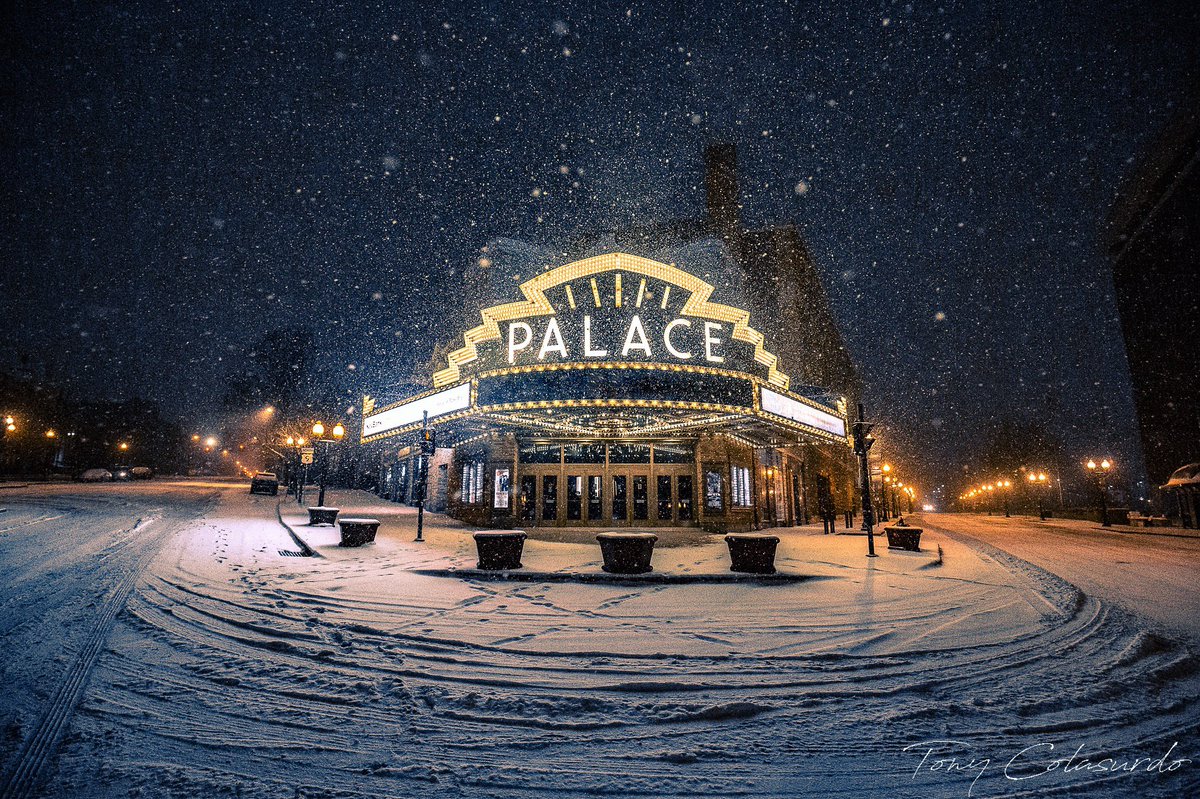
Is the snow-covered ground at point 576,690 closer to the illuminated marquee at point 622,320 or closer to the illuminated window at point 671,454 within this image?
the illuminated marquee at point 622,320

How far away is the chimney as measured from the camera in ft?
101

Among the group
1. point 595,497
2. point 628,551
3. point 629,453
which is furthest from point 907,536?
point 595,497

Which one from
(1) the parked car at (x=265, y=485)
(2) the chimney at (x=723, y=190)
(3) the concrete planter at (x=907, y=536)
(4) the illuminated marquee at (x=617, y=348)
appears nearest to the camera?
(3) the concrete planter at (x=907, y=536)

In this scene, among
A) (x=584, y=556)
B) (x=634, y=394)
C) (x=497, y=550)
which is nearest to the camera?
(x=497, y=550)

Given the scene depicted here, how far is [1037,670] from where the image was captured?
14.1 ft

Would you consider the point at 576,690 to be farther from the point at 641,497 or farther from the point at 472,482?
the point at 472,482

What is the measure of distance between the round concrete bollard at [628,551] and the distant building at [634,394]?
5347 mm

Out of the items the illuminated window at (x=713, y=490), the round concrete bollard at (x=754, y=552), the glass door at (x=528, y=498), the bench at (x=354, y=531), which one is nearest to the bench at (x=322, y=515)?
the bench at (x=354, y=531)

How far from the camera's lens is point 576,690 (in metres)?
3.82

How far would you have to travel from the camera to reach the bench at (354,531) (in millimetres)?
11820

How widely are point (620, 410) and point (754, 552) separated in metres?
6.31

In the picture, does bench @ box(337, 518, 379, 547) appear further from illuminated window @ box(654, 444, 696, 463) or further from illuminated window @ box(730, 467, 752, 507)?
illuminated window @ box(730, 467, 752, 507)

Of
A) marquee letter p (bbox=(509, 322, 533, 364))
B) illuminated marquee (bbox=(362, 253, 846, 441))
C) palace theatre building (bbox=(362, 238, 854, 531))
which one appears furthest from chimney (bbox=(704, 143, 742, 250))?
marquee letter p (bbox=(509, 322, 533, 364))

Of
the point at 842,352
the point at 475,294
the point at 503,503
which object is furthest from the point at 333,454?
the point at 842,352
